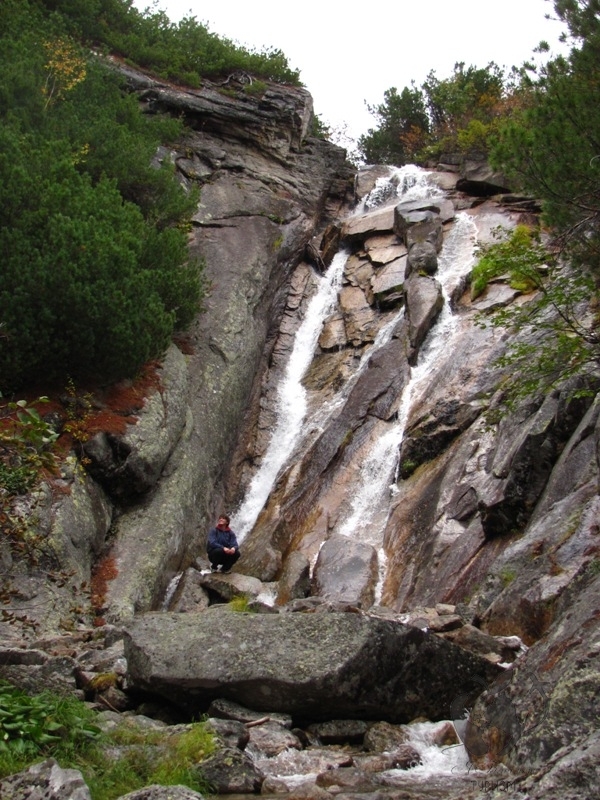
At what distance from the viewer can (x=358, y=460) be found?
1792 cm

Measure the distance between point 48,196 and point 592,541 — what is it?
12814mm

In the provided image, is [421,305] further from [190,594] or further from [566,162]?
[190,594]

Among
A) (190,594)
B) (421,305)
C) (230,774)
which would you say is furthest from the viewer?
(421,305)

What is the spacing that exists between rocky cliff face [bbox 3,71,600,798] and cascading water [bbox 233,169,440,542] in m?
0.12

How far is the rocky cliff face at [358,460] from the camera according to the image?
23.2ft

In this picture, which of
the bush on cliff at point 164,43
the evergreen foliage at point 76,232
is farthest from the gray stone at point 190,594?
the bush on cliff at point 164,43

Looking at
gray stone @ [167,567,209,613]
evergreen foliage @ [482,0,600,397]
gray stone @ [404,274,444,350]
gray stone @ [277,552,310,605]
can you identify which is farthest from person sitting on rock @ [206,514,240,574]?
gray stone @ [404,274,444,350]

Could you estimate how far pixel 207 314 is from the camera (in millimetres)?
21031

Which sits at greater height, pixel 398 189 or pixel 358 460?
pixel 398 189

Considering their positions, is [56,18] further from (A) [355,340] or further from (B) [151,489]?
(B) [151,489]

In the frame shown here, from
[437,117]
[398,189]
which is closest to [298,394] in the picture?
[398,189]

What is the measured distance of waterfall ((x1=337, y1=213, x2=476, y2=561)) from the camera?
16.3m

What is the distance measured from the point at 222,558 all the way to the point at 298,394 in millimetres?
8905

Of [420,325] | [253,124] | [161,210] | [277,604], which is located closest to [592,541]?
[277,604]
